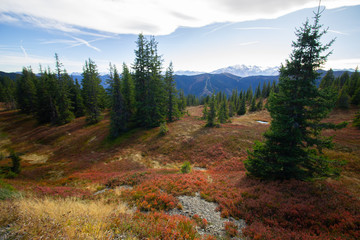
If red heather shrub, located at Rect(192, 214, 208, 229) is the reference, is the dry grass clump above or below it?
above

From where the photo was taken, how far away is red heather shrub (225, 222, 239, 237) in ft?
20.5

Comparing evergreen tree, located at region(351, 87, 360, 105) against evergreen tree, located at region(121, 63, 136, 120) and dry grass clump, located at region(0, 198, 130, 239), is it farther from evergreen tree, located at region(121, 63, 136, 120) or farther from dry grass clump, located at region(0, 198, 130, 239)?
dry grass clump, located at region(0, 198, 130, 239)

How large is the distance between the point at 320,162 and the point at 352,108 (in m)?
65.3

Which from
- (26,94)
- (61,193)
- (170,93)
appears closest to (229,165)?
(61,193)

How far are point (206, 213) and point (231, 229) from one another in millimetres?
1696

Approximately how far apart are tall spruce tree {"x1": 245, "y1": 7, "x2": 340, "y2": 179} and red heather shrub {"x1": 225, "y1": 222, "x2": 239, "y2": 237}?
18.0 ft

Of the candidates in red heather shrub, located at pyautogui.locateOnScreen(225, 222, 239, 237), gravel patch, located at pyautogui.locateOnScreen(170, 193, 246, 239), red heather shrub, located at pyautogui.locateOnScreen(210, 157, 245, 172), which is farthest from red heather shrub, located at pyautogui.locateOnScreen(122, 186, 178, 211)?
red heather shrub, located at pyautogui.locateOnScreen(210, 157, 245, 172)

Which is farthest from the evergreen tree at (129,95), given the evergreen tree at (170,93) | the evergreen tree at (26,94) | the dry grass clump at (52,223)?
the evergreen tree at (26,94)

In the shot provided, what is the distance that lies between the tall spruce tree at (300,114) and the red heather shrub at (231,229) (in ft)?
18.0

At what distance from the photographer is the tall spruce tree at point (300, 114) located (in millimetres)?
8961

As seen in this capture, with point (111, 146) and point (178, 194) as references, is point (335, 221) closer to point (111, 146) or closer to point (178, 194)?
point (178, 194)

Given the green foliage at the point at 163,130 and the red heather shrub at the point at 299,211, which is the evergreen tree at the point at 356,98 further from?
the green foliage at the point at 163,130

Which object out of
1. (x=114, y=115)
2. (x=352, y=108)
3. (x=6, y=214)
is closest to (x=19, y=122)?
(x=114, y=115)

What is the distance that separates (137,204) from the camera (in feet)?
27.7
